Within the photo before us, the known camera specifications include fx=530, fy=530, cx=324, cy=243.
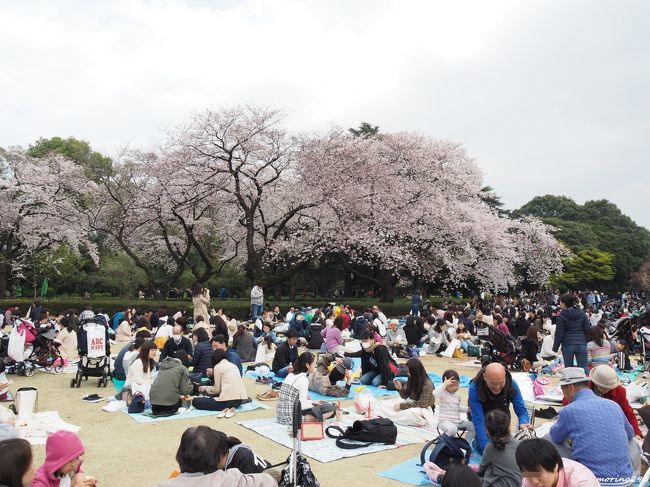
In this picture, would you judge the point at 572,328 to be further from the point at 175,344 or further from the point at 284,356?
the point at 175,344

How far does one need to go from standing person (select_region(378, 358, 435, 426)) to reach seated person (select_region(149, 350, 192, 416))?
2.81m

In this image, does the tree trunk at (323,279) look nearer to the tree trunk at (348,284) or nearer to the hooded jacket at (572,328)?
the tree trunk at (348,284)

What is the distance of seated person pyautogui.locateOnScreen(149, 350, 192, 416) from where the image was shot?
7293 millimetres

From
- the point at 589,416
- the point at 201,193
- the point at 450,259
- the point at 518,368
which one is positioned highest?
the point at 201,193

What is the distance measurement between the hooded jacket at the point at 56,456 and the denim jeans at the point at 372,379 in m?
6.58

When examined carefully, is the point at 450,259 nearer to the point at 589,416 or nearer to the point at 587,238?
the point at 589,416

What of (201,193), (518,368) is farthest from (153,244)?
(518,368)

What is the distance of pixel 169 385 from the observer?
7.34 metres

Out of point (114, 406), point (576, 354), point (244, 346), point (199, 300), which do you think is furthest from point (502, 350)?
point (199, 300)

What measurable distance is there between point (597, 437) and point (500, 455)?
0.72 metres

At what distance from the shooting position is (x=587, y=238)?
4703cm

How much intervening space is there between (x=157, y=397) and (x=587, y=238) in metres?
47.3

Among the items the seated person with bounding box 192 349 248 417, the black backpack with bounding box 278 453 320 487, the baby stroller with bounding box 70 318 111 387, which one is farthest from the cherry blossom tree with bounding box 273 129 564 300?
the black backpack with bounding box 278 453 320 487

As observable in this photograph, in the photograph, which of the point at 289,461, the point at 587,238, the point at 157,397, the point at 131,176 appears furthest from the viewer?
the point at 587,238
